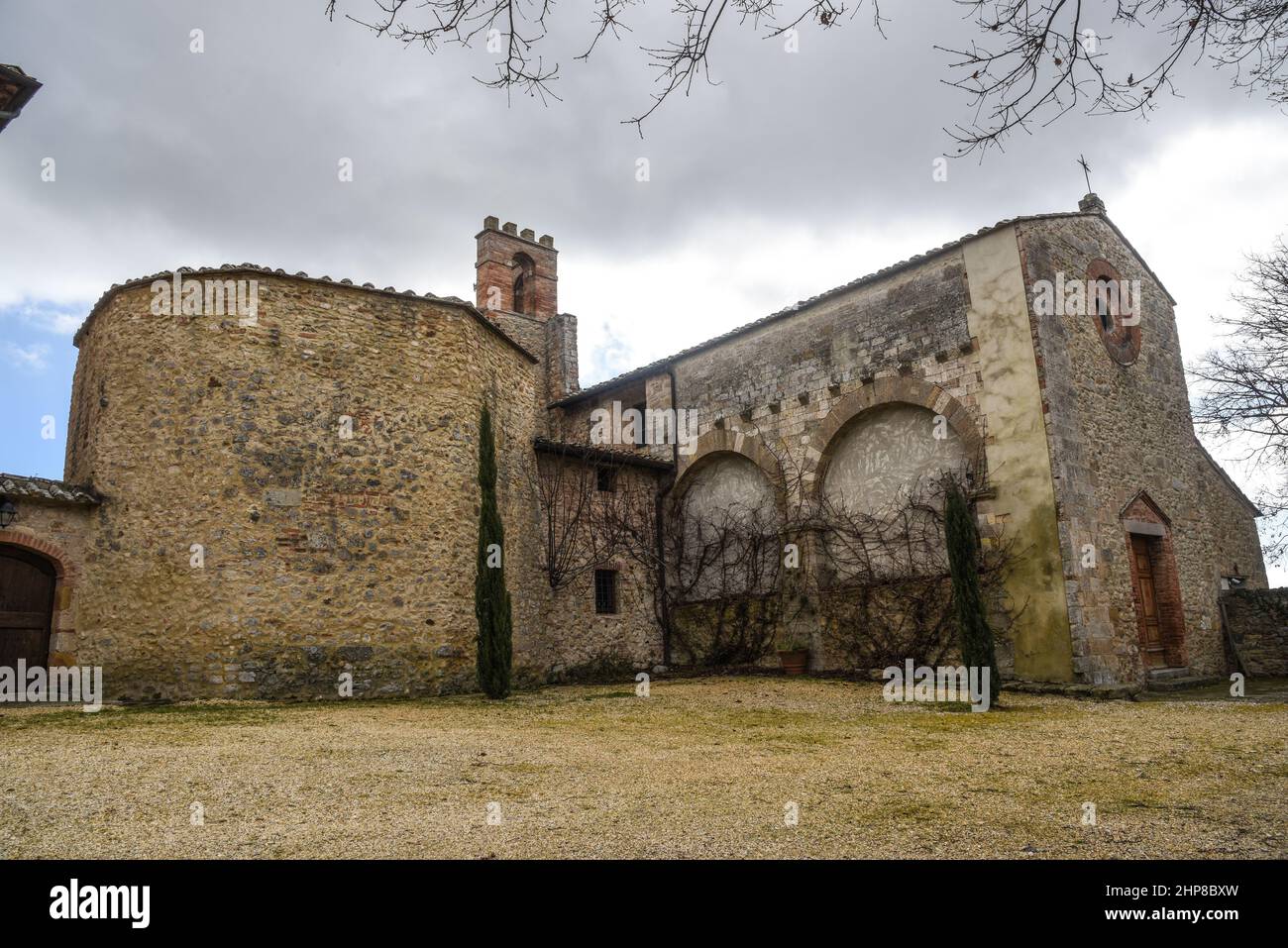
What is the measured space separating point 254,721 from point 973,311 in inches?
457

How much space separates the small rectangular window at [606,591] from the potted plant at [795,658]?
3407 millimetres

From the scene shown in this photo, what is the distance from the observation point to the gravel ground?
3.88 meters

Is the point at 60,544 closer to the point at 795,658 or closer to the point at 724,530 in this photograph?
the point at 724,530

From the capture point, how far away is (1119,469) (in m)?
12.9

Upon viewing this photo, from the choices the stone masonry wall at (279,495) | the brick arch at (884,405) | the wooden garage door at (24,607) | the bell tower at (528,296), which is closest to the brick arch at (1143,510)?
the brick arch at (884,405)

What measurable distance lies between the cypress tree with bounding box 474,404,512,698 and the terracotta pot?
5449 millimetres

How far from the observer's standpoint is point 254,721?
27.1ft

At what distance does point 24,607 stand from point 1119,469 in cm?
1600

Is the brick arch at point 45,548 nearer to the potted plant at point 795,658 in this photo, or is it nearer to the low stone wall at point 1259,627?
the potted plant at point 795,658

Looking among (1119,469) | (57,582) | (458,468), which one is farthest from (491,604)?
(1119,469)

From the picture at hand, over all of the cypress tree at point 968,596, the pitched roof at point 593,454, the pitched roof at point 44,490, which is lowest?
the cypress tree at point 968,596

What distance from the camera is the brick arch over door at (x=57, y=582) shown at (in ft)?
32.7

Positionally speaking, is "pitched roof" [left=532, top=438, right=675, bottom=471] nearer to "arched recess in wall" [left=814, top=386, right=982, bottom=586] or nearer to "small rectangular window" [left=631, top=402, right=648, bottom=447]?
"small rectangular window" [left=631, top=402, right=648, bottom=447]
